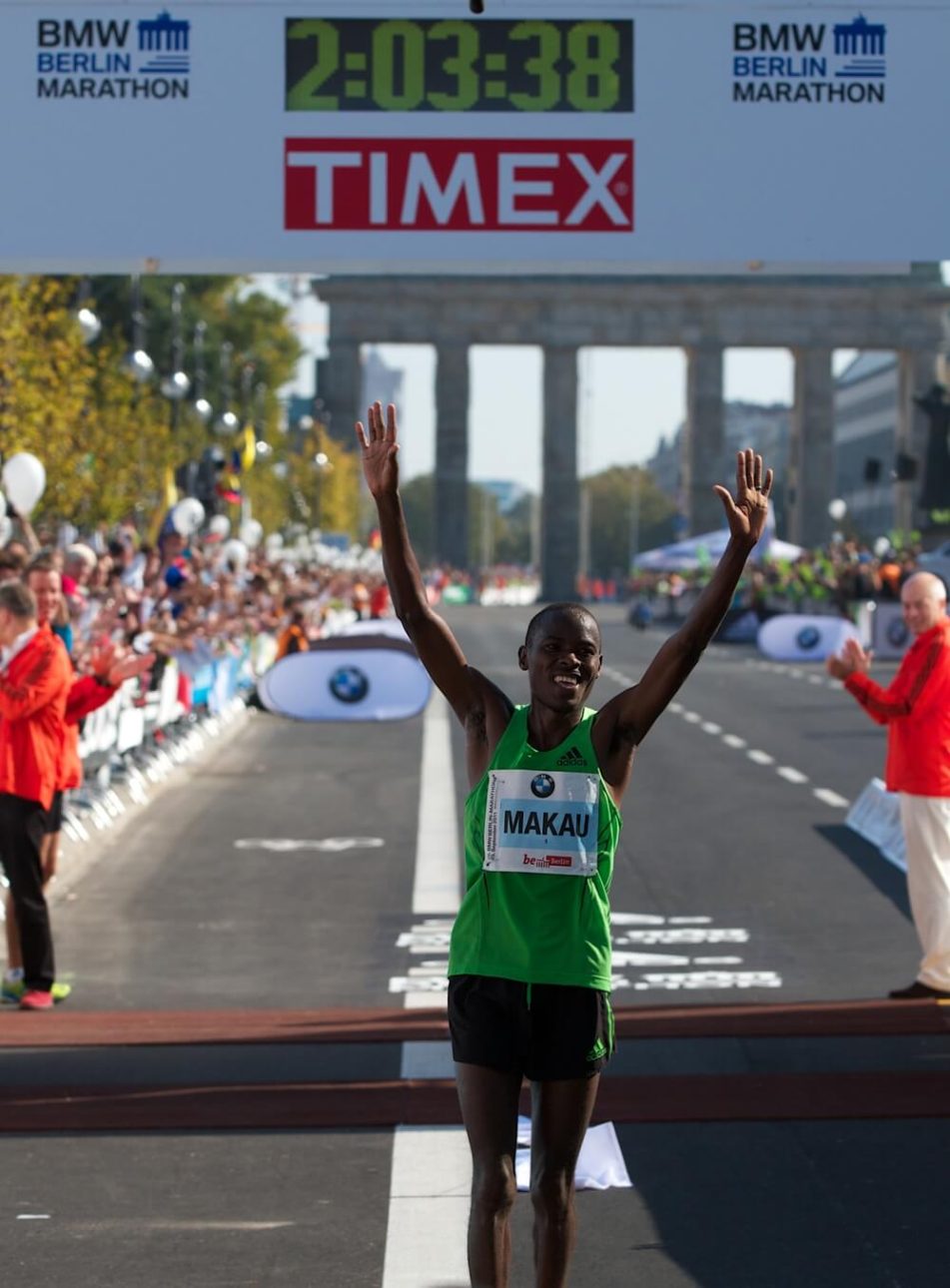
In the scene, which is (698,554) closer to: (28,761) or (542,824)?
(28,761)

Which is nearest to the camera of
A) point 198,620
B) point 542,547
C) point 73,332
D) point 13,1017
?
point 13,1017

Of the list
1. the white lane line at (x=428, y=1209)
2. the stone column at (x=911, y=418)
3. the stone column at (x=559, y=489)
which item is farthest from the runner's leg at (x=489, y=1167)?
the stone column at (x=559, y=489)

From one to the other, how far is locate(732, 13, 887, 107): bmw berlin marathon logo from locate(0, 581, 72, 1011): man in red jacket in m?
4.05

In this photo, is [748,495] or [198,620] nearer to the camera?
[748,495]

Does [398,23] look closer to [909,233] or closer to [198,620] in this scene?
[909,233]

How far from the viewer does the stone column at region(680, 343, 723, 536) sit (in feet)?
363

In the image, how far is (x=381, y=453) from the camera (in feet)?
20.4

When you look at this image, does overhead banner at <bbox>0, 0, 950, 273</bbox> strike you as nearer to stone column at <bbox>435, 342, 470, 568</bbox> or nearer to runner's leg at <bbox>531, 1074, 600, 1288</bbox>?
runner's leg at <bbox>531, 1074, 600, 1288</bbox>

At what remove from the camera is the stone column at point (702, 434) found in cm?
11069

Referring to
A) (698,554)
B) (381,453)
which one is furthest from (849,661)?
(698,554)

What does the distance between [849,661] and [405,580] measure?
Answer: 5.66m

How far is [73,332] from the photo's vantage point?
35875 millimetres

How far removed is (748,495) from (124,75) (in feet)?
19.7

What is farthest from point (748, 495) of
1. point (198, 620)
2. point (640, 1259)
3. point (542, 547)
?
point (542, 547)
